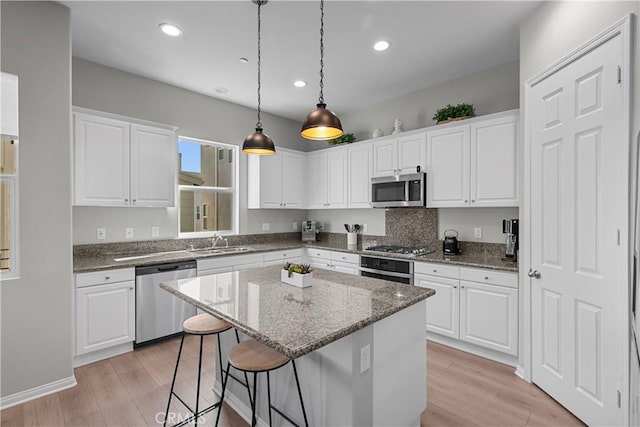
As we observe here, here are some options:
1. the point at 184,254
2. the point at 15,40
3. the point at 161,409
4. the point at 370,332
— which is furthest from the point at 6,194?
the point at 370,332

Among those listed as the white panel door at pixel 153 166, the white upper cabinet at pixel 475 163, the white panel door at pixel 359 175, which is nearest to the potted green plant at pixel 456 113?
the white upper cabinet at pixel 475 163

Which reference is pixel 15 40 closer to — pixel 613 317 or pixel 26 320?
pixel 26 320

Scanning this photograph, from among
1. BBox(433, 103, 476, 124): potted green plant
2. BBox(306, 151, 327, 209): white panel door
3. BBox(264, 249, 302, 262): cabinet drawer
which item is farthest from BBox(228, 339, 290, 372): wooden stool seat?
BBox(306, 151, 327, 209): white panel door

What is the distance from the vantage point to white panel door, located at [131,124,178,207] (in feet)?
10.5

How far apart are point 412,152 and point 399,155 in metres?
0.18

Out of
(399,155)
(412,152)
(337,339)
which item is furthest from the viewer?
(399,155)

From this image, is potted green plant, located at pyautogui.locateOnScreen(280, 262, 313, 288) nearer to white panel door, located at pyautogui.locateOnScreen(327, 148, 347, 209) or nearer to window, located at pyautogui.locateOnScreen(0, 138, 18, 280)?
window, located at pyautogui.locateOnScreen(0, 138, 18, 280)

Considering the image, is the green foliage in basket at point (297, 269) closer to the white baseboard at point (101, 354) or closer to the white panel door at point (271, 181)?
the white baseboard at point (101, 354)

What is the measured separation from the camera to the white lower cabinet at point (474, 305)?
2660mm

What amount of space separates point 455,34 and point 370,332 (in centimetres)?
264

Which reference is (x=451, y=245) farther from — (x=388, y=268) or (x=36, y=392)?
(x=36, y=392)

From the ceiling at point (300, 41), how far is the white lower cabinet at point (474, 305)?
2121 mm

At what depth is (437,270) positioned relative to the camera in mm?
3088

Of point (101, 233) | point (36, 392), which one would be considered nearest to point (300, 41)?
point (101, 233)
